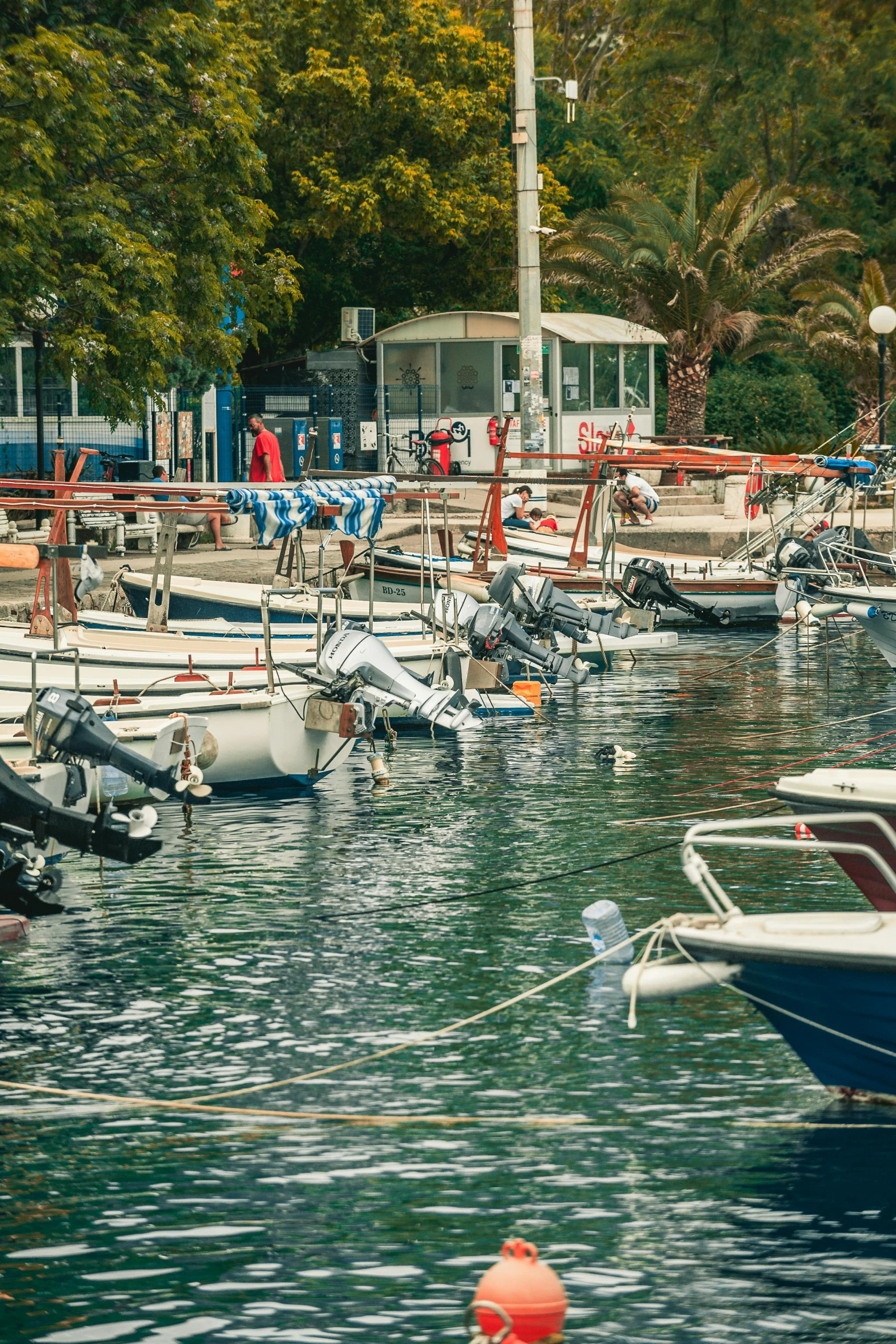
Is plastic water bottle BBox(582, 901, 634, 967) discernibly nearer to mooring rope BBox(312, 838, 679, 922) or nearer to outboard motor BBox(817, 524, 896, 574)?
mooring rope BBox(312, 838, 679, 922)

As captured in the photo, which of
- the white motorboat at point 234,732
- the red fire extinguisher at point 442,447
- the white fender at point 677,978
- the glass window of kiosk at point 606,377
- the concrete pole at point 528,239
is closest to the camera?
the white fender at point 677,978

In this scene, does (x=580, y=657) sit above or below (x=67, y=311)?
below

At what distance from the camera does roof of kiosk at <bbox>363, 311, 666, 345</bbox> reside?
1444 inches

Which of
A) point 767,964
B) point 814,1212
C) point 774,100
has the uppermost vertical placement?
A: point 774,100

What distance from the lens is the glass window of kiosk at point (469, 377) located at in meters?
37.1

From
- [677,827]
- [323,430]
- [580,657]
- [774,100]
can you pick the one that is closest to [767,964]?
[677,827]

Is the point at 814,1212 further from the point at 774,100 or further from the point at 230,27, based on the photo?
the point at 774,100

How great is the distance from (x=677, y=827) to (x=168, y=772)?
387 centimetres

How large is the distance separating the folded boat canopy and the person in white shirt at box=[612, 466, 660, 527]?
888 cm

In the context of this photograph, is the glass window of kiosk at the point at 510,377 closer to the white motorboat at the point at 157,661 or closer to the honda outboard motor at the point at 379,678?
the white motorboat at the point at 157,661

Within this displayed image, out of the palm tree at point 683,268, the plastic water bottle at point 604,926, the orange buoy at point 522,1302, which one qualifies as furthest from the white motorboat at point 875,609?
the palm tree at point 683,268

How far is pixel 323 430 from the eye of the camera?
35.9 metres

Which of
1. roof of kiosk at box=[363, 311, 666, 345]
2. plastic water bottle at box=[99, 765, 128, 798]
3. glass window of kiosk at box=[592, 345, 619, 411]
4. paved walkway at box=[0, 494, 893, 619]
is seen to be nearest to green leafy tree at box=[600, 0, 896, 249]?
roof of kiosk at box=[363, 311, 666, 345]

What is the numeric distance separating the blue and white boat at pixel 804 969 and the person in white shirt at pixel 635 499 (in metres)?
17.0
